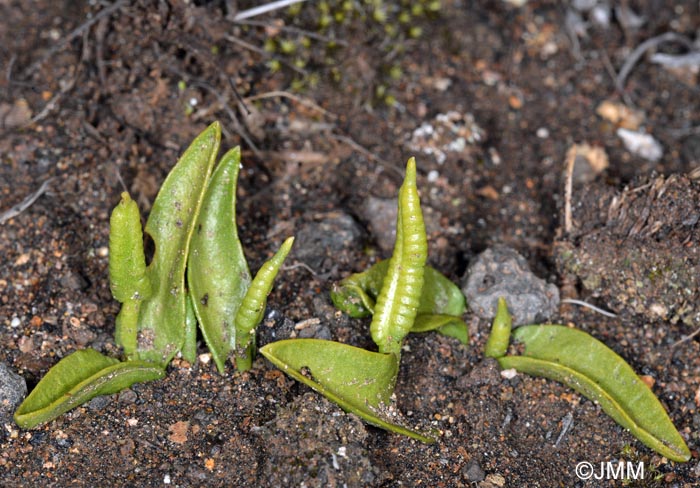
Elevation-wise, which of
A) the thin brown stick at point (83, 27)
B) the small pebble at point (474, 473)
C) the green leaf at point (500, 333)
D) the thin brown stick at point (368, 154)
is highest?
the thin brown stick at point (83, 27)

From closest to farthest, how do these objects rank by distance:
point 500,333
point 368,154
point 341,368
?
point 341,368, point 500,333, point 368,154

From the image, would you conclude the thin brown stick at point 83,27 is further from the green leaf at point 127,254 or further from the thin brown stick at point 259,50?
the green leaf at point 127,254

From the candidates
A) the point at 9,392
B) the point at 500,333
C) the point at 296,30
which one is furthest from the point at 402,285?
the point at 296,30

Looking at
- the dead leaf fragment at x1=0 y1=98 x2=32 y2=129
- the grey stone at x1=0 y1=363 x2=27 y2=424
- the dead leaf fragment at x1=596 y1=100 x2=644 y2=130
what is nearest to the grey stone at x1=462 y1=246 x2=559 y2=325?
the dead leaf fragment at x1=596 y1=100 x2=644 y2=130

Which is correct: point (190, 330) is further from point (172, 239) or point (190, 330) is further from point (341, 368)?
point (341, 368)

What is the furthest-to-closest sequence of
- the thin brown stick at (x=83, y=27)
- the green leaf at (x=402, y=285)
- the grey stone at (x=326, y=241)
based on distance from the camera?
the thin brown stick at (x=83, y=27) → the grey stone at (x=326, y=241) → the green leaf at (x=402, y=285)

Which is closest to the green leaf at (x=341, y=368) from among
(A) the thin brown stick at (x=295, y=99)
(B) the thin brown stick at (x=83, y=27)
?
(A) the thin brown stick at (x=295, y=99)
